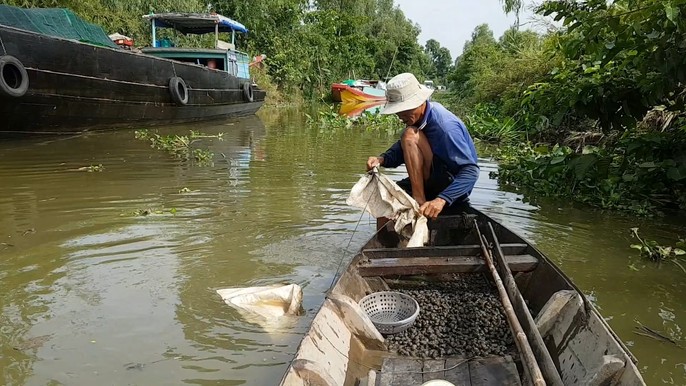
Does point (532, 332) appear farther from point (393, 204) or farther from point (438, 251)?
point (393, 204)

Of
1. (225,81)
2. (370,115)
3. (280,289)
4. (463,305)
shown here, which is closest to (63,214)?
(280,289)

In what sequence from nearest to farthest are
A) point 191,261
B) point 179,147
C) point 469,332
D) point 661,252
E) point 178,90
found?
1. point 469,332
2. point 191,261
3. point 661,252
4. point 179,147
5. point 178,90

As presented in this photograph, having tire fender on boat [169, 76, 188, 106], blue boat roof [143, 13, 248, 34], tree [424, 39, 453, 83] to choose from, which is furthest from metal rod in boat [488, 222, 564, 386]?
tree [424, 39, 453, 83]

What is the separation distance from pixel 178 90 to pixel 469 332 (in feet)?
35.0

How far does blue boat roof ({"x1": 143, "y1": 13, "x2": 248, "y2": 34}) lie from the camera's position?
1357 centimetres

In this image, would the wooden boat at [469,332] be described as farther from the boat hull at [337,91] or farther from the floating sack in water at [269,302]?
the boat hull at [337,91]

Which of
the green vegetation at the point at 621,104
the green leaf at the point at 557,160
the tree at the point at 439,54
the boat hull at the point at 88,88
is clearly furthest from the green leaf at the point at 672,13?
the tree at the point at 439,54

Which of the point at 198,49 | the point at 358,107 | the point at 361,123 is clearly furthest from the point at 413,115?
the point at 358,107

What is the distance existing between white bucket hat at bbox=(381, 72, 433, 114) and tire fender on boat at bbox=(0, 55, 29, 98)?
6.51 metres

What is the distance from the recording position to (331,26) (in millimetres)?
30312

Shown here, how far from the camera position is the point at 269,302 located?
3102 millimetres

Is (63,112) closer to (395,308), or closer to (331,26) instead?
(395,308)

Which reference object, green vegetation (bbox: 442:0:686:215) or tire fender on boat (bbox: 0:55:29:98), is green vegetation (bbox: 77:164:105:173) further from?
green vegetation (bbox: 442:0:686:215)

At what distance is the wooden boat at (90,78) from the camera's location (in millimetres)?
8133
